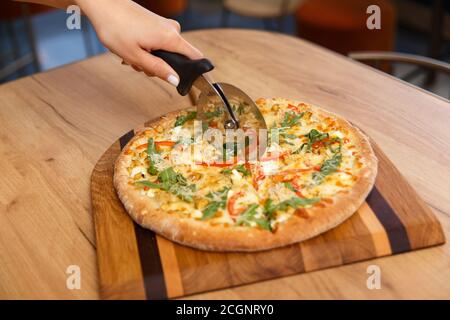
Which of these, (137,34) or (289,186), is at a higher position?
(137,34)

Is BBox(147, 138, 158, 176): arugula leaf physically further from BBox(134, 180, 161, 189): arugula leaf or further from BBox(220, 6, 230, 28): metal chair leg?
BBox(220, 6, 230, 28): metal chair leg

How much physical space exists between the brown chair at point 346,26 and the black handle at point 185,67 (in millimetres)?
2303

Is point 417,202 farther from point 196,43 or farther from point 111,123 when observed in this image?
point 196,43

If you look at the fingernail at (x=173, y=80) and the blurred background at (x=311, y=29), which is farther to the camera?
the blurred background at (x=311, y=29)

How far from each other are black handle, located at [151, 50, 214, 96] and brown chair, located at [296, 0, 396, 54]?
7.56 ft

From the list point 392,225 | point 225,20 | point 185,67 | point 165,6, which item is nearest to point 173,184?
point 185,67

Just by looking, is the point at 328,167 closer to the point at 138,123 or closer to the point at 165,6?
the point at 138,123

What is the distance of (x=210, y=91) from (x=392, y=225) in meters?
0.66

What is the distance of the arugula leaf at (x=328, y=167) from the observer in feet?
5.09

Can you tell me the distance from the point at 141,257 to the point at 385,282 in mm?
595

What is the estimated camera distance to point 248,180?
5.23 ft

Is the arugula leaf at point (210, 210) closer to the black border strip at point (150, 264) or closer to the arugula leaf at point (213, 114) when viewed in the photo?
the black border strip at point (150, 264)

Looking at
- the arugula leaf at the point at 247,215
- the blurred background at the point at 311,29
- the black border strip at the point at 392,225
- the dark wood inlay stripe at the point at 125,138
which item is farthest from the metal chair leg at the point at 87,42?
the black border strip at the point at 392,225

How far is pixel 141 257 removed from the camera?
1.37 meters
